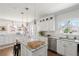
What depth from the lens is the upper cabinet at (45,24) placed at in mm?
1906

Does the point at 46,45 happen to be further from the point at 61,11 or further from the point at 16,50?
the point at 61,11

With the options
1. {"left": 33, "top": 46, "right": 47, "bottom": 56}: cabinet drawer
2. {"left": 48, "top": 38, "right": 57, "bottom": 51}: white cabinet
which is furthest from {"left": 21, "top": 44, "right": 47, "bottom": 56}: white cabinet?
{"left": 48, "top": 38, "right": 57, "bottom": 51}: white cabinet

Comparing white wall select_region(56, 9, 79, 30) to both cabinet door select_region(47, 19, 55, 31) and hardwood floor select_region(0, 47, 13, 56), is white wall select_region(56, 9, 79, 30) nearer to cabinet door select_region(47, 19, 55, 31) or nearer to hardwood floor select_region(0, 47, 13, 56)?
cabinet door select_region(47, 19, 55, 31)

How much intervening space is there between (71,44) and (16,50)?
1.50m

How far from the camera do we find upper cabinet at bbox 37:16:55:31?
1906 millimetres

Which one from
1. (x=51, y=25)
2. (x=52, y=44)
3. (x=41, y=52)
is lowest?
(x=41, y=52)

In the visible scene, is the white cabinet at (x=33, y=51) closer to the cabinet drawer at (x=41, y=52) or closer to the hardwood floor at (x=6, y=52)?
the cabinet drawer at (x=41, y=52)

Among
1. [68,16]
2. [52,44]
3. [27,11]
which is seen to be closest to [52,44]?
[52,44]

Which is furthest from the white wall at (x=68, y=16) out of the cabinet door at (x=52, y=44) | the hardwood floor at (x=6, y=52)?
the hardwood floor at (x=6, y=52)

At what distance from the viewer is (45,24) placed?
199 centimetres

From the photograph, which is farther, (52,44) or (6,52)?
(52,44)

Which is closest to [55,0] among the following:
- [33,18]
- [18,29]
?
[33,18]

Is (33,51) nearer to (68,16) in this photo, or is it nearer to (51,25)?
(51,25)

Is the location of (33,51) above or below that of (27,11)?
below
